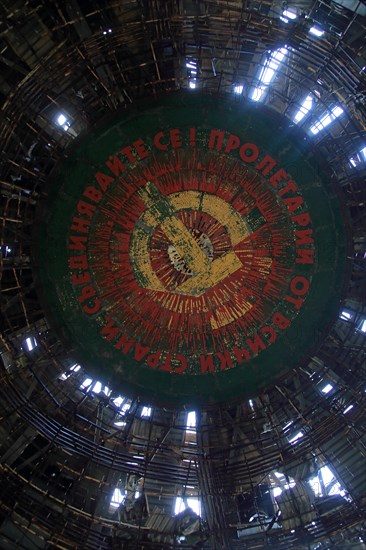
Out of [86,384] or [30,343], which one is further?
[86,384]

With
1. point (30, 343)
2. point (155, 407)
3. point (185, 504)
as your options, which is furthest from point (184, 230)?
point (185, 504)

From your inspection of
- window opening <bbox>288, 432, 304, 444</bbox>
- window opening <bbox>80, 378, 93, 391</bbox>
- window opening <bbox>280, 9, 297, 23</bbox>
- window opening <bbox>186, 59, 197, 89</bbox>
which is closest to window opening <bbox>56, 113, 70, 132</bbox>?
window opening <bbox>186, 59, 197, 89</bbox>

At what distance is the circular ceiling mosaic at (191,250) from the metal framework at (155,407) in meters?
0.60

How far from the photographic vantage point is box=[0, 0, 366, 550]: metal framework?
55.5 feet

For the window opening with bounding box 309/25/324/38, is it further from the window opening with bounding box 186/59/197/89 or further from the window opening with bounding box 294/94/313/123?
the window opening with bounding box 186/59/197/89

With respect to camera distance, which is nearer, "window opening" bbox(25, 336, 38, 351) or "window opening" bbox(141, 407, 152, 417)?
"window opening" bbox(25, 336, 38, 351)

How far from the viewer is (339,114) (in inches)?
712

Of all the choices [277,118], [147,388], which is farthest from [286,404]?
[277,118]

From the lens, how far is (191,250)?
60.7 feet

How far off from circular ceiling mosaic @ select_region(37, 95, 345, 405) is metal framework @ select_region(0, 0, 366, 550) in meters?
0.60

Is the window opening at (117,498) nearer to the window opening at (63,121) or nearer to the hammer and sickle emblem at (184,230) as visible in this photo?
the hammer and sickle emblem at (184,230)

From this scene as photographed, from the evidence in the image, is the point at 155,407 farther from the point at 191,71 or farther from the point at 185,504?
the point at 191,71

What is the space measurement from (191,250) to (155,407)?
542cm

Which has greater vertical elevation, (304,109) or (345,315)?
(304,109)
